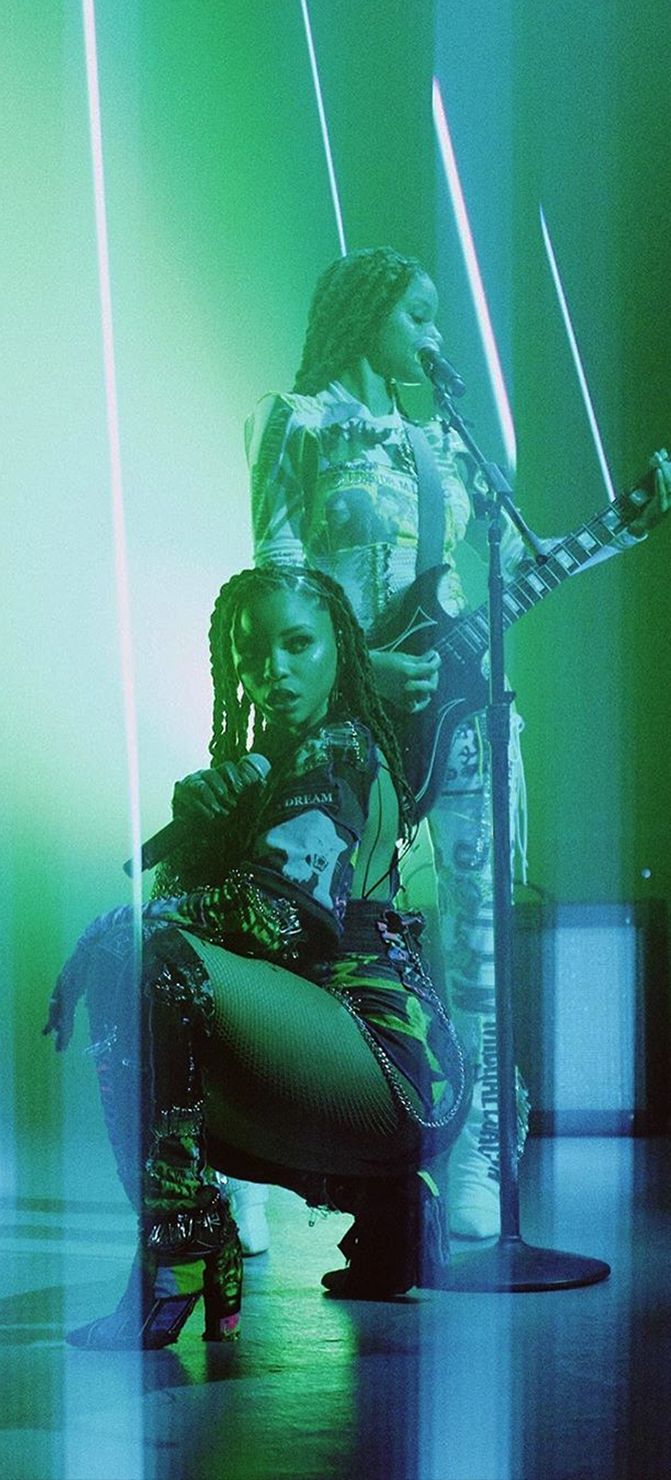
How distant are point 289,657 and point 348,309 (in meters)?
0.50

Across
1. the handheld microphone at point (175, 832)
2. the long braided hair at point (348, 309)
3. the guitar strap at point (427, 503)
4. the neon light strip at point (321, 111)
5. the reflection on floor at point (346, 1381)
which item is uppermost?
the neon light strip at point (321, 111)

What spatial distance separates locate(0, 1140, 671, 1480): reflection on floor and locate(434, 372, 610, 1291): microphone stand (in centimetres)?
5

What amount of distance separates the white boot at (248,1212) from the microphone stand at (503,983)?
0.27 metres

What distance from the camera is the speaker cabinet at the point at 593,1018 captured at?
287 centimetres

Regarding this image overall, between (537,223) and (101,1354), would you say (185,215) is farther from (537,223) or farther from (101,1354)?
(101,1354)

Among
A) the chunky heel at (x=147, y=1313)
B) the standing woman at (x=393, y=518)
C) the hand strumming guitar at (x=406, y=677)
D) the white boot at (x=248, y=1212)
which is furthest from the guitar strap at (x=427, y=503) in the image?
the chunky heel at (x=147, y=1313)

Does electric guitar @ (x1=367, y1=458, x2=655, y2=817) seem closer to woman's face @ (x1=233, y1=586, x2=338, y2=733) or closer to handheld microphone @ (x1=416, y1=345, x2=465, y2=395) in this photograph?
woman's face @ (x1=233, y1=586, x2=338, y2=733)

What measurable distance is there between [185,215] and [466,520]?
1.89ft

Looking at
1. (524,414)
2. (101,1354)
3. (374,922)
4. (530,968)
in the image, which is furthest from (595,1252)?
→ (524,414)

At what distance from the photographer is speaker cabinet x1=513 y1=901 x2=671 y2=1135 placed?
113 inches

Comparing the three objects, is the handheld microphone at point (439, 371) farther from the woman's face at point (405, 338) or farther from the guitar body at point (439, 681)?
the guitar body at point (439, 681)

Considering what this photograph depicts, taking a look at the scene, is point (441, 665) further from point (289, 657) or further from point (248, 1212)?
point (248, 1212)

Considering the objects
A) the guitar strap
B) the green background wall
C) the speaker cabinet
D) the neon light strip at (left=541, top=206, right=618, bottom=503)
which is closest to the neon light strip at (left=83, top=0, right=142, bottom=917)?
the green background wall

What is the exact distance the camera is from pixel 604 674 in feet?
8.87
